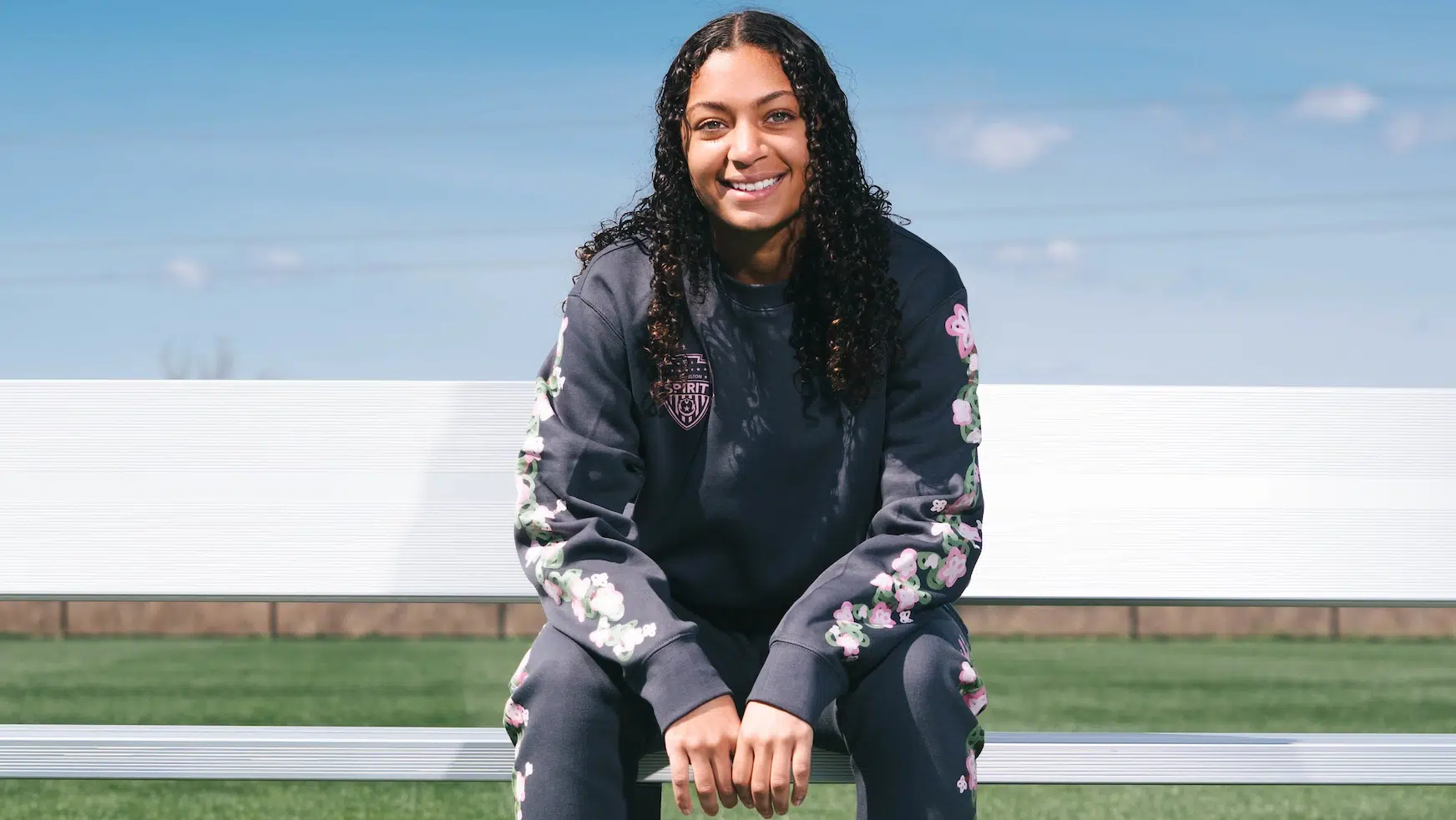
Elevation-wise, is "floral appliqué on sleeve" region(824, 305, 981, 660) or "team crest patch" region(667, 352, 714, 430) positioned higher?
"team crest patch" region(667, 352, 714, 430)

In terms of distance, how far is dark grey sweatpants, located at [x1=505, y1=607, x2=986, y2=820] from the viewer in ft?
4.44

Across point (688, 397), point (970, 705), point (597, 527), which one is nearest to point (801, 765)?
point (970, 705)

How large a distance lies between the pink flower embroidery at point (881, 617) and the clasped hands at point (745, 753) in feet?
0.50

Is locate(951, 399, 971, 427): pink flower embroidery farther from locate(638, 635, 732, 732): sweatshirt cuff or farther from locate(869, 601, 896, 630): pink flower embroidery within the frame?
locate(638, 635, 732, 732): sweatshirt cuff

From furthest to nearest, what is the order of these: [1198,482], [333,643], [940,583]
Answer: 1. [333,643]
2. [1198,482]
3. [940,583]

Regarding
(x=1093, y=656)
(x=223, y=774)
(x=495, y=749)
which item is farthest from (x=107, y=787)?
(x=1093, y=656)

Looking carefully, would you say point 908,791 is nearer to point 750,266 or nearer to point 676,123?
point 750,266

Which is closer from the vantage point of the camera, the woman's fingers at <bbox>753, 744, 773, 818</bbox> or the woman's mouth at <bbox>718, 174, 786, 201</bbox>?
the woman's fingers at <bbox>753, 744, 773, 818</bbox>

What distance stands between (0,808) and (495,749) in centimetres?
193

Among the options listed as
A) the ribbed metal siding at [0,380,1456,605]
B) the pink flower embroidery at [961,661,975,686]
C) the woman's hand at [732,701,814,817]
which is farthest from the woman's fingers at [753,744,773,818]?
the ribbed metal siding at [0,380,1456,605]

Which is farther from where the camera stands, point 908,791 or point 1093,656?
point 1093,656

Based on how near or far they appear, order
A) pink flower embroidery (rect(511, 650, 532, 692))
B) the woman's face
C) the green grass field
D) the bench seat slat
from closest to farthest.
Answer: pink flower embroidery (rect(511, 650, 532, 692)) → the woman's face → the bench seat slat → the green grass field

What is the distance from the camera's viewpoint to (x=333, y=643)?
10.2m

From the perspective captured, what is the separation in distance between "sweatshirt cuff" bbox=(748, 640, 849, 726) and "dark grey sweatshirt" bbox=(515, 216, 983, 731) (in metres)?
0.09
